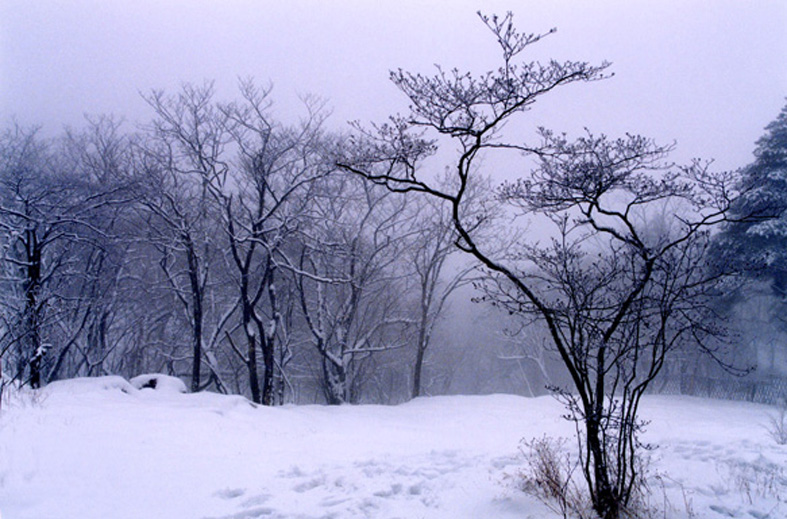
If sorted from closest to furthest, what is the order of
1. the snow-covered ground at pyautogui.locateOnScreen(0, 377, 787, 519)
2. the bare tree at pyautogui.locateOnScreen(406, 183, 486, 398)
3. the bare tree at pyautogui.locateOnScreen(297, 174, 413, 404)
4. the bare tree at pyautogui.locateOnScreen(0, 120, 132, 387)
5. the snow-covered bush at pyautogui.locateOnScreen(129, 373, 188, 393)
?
the snow-covered ground at pyautogui.locateOnScreen(0, 377, 787, 519), the snow-covered bush at pyautogui.locateOnScreen(129, 373, 188, 393), the bare tree at pyautogui.locateOnScreen(0, 120, 132, 387), the bare tree at pyautogui.locateOnScreen(297, 174, 413, 404), the bare tree at pyautogui.locateOnScreen(406, 183, 486, 398)

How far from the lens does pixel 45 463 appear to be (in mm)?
4652

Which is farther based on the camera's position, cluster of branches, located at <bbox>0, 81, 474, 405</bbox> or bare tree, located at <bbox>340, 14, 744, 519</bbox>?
cluster of branches, located at <bbox>0, 81, 474, 405</bbox>

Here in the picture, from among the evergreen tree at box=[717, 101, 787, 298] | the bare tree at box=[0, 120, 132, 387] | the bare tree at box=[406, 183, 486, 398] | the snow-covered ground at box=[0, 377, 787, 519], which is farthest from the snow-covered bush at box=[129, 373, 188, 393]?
the evergreen tree at box=[717, 101, 787, 298]

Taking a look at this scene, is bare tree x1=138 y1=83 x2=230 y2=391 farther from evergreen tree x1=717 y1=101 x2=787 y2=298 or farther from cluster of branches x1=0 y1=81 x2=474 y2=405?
evergreen tree x1=717 y1=101 x2=787 y2=298

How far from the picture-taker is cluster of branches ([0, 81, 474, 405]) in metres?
14.6

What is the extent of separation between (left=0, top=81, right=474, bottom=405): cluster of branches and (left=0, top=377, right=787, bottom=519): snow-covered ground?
21.2ft

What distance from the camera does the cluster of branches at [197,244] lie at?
47.8ft

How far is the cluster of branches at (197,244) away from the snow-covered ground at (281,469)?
21.2 ft

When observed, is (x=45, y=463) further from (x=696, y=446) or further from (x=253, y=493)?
(x=696, y=446)

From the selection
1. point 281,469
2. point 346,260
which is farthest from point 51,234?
point 281,469

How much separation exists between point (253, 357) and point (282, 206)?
17.1ft

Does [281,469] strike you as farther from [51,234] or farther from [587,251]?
[51,234]

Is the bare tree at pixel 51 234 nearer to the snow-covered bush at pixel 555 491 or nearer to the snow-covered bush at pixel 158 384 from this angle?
the snow-covered bush at pixel 158 384

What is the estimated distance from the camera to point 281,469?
5.64 metres
